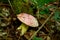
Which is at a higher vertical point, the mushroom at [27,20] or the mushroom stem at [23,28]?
the mushroom at [27,20]

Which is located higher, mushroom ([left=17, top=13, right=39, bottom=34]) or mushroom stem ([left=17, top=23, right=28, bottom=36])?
mushroom ([left=17, top=13, right=39, bottom=34])

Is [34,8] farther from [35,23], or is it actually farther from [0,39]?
[0,39]

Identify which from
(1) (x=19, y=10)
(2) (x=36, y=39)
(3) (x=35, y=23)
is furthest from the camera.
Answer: (1) (x=19, y=10)

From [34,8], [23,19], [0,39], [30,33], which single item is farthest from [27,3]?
[0,39]

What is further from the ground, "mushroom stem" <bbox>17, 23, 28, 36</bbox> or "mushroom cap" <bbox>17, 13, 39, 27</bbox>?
"mushroom cap" <bbox>17, 13, 39, 27</bbox>

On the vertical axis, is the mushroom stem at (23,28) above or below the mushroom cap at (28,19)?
below
